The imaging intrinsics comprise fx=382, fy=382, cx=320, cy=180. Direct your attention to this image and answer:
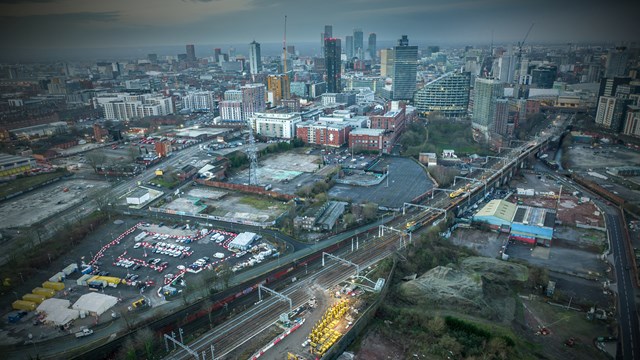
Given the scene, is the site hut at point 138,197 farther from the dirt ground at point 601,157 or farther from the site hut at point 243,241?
the dirt ground at point 601,157

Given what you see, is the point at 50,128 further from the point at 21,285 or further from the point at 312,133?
the point at 21,285

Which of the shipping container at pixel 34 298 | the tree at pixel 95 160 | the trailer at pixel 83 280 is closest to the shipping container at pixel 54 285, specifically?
the trailer at pixel 83 280

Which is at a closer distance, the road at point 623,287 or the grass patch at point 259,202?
the road at point 623,287

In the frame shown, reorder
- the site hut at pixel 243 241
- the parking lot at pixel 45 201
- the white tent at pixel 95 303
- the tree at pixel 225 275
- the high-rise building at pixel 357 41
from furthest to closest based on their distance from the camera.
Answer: the high-rise building at pixel 357 41
the parking lot at pixel 45 201
the site hut at pixel 243 241
the tree at pixel 225 275
the white tent at pixel 95 303

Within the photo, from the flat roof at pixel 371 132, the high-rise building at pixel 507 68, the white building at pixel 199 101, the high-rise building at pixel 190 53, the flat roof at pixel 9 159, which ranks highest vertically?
the high-rise building at pixel 190 53

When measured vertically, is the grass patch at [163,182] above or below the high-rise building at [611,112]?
below

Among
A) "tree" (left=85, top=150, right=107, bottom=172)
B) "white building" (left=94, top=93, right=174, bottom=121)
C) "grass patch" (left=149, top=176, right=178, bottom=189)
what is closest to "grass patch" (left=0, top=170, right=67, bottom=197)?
"tree" (left=85, top=150, right=107, bottom=172)

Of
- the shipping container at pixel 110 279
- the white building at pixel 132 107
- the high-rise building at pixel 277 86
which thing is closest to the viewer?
the shipping container at pixel 110 279
